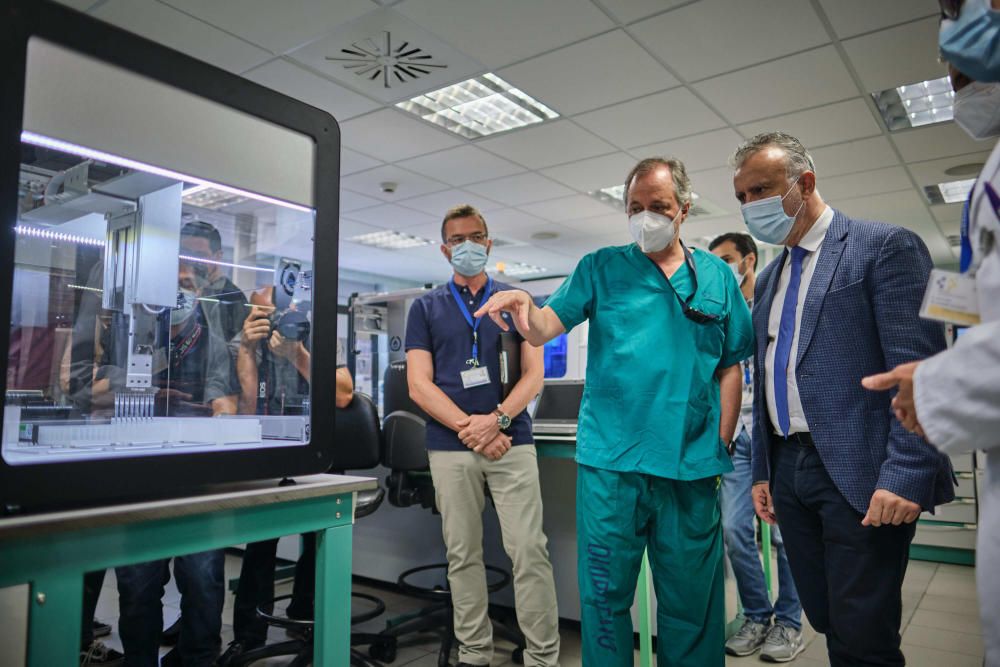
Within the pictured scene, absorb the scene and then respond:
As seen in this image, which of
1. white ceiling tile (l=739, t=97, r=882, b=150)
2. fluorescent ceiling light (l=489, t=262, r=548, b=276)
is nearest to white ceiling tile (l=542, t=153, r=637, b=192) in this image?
white ceiling tile (l=739, t=97, r=882, b=150)

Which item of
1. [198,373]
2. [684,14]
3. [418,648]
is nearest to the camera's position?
[198,373]

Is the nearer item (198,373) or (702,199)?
(198,373)

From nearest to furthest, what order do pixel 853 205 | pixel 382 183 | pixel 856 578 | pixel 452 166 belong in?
pixel 856 578
pixel 452 166
pixel 382 183
pixel 853 205

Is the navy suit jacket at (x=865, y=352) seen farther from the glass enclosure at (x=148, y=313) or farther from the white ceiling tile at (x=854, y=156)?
the white ceiling tile at (x=854, y=156)

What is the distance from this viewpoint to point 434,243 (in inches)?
292

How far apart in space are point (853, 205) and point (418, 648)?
540 cm

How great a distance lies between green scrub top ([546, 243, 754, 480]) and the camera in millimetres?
1409

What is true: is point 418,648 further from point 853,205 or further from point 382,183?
point 853,205

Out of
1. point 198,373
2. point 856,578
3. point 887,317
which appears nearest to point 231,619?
point 198,373

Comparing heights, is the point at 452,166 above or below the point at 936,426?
above

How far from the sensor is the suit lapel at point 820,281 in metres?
1.29

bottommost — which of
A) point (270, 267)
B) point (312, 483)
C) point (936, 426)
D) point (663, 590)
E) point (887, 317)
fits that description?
point (663, 590)

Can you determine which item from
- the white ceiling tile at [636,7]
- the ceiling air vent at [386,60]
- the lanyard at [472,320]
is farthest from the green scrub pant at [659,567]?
the ceiling air vent at [386,60]

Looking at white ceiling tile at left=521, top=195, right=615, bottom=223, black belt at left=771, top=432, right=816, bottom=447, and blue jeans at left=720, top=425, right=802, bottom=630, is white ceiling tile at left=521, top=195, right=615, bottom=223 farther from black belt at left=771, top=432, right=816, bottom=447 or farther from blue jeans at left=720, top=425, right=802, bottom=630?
black belt at left=771, top=432, right=816, bottom=447
